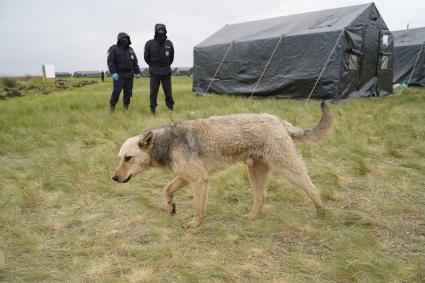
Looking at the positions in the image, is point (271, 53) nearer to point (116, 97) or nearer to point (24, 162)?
point (116, 97)

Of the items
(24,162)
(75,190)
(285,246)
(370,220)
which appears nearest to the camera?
(285,246)

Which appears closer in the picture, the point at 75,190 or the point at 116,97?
the point at 75,190

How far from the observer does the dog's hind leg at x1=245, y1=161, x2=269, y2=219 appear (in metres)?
3.99

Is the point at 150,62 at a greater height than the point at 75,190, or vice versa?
the point at 150,62

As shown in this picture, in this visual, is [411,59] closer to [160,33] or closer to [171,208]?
[160,33]

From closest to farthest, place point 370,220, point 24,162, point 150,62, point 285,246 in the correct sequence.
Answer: point 285,246 < point 370,220 < point 24,162 < point 150,62

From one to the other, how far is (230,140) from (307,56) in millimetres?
10592

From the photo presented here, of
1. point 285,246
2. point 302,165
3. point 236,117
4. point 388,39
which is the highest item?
point 388,39

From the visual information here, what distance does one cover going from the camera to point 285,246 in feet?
10.6

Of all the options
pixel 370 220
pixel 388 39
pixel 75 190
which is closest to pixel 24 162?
pixel 75 190

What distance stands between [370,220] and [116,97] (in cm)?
854

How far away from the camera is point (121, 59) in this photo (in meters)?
10.2

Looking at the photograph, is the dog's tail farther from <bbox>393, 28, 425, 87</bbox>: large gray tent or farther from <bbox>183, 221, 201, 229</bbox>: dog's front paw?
<bbox>393, 28, 425, 87</bbox>: large gray tent

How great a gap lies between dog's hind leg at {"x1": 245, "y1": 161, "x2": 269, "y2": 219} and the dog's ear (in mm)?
1225
